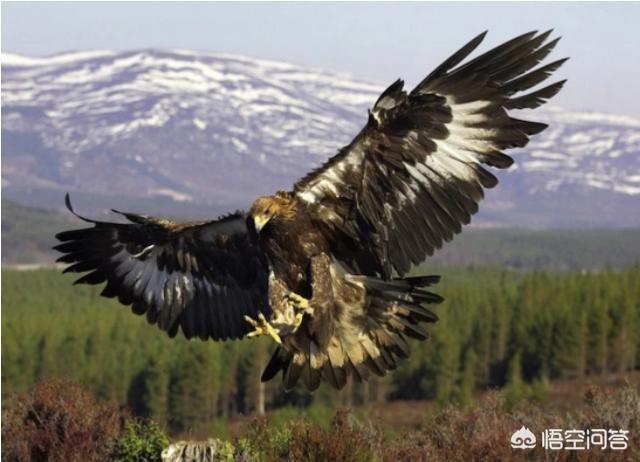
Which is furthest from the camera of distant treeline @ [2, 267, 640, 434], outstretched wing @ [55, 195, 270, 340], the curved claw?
distant treeline @ [2, 267, 640, 434]

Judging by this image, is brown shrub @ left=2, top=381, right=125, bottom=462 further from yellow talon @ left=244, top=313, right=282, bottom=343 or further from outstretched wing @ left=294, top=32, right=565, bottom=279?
outstretched wing @ left=294, top=32, right=565, bottom=279

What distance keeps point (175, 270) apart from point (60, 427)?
9.71 feet

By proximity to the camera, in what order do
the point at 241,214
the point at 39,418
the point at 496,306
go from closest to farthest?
1. the point at 241,214
2. the point at 39,418
3. the point at 496,306

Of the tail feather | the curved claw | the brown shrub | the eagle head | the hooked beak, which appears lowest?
the brown shrub

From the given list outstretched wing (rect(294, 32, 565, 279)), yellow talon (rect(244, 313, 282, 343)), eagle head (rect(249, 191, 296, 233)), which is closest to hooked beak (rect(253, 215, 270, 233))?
eagle head (rect(249, 191, 296, 233))

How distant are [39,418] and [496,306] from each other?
61791 millimetres

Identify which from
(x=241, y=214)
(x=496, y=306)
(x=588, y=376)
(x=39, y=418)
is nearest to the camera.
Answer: (x=241, y=214)

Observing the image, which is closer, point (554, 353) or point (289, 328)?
point (289, 328)

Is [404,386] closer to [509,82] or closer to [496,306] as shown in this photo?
[496,306]

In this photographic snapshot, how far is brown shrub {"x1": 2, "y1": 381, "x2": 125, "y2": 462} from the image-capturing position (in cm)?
1420

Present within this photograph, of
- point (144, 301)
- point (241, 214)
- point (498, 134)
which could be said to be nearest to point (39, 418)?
point (144, 301)

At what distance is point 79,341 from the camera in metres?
71.1

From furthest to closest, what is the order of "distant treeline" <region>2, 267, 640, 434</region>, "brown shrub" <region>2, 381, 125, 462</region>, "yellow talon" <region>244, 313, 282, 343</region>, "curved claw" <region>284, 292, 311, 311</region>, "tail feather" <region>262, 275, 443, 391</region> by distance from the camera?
"distant treeline" <region>2, 267, 640, 434</region> < "brown shrub" <region>2, 381, 125, 462</region> < "tail feather" <region>262, 275, 443, 391</region> < "curved claw" <region>284, 292, 311, 311</region> < "yellow talon" <region>244, 313, 282, 343</region>

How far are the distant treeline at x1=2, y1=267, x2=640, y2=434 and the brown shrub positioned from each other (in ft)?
153
